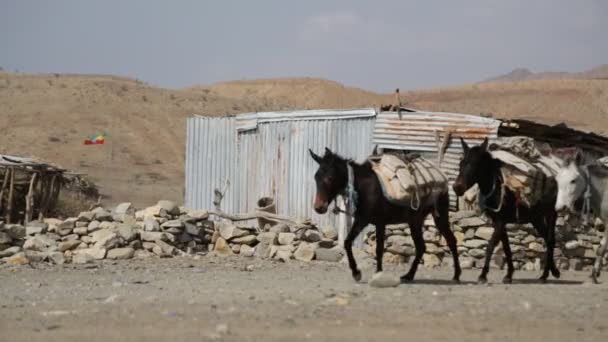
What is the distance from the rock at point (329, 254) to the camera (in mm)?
17562

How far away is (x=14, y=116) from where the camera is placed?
164ft

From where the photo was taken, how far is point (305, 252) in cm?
1775

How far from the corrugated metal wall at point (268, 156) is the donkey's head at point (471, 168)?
5798mm

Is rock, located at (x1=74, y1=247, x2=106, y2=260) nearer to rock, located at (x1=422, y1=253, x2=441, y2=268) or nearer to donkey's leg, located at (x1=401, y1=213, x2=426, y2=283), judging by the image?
rock, located at (x1=422, y1=253, x2=441, y2=268)

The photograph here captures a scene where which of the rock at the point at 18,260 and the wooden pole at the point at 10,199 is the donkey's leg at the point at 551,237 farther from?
the wooden pole at the point at 10,199

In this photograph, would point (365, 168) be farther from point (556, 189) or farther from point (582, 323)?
point (582, 323)

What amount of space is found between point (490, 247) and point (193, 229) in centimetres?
808

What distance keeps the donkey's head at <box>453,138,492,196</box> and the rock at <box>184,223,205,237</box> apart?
25.7 feet

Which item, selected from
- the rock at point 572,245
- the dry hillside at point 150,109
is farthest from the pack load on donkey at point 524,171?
the dry hillside at point 150,109

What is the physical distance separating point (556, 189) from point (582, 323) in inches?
189

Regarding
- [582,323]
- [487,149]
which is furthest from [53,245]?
[582,323]

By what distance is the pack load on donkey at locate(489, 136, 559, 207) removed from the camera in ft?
42.1

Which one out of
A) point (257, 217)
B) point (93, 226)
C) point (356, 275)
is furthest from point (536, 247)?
point (93, 226)

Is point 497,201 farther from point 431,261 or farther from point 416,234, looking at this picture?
point 431,261
